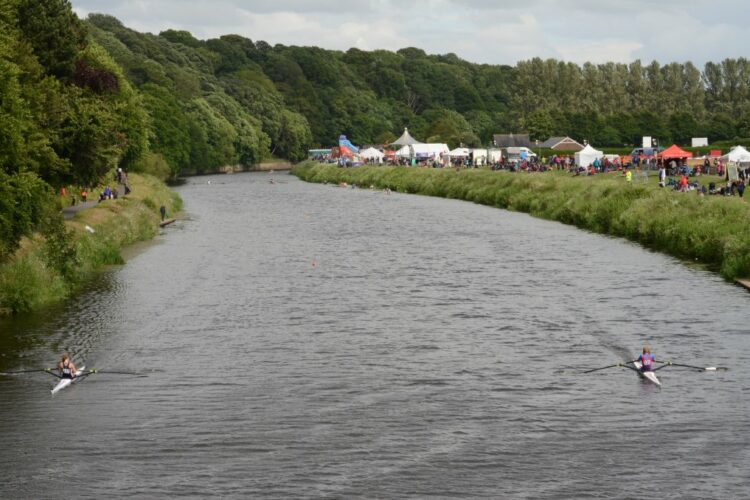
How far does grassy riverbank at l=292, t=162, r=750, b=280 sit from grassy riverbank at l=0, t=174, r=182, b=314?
34611 mm

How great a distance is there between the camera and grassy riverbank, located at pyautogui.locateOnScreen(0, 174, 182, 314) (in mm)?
48781

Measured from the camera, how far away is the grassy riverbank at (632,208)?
63.9 m

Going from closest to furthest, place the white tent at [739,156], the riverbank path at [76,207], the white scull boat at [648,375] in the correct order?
the white scull boat at [648,375]
the riverbank path at [76,207]
the white tent at [739,156]

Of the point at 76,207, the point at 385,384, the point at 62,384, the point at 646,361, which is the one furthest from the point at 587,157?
the point at 62,384

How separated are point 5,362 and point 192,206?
81.8m

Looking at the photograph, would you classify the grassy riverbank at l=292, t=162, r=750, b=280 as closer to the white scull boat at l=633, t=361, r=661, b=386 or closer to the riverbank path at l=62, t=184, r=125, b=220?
the white scull boat at l=633, t=361, r=661, b=386

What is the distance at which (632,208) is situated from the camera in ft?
269

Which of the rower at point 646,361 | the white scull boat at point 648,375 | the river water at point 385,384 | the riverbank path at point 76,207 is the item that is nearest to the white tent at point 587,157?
the riverbank path at point 76,207

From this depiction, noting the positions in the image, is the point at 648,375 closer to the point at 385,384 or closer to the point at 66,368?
the point at 385,384

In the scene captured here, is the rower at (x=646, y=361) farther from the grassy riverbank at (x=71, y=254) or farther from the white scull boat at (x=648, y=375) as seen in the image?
the grassy riverbank at (x=71, y=254)

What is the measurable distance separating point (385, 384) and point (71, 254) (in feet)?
85.7

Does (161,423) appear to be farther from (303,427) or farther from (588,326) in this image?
(588,326)

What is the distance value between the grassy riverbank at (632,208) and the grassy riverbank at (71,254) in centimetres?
3461

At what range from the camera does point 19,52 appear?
5941cm
